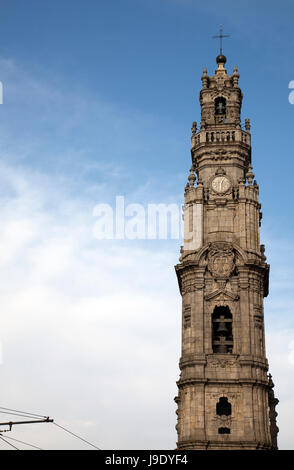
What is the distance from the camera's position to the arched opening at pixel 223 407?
192 ft

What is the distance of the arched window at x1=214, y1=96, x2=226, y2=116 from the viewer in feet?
239

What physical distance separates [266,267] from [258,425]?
44.8 feet

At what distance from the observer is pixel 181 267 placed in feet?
211

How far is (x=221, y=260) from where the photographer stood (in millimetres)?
63656

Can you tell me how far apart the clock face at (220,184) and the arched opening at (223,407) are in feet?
62.7

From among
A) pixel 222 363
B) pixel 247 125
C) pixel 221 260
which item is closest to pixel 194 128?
pixel 247 125

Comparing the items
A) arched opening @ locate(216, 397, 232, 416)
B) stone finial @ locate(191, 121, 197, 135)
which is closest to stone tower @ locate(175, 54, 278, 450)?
arched opening @ locate(216, 397, 232, 416)

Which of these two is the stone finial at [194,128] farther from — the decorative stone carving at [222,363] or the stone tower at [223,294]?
the decorative stone carving at [222,363]

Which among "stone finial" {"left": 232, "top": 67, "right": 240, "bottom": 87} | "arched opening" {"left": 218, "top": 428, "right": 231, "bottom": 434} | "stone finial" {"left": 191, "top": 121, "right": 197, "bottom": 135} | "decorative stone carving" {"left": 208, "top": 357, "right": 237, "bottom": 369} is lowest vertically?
"arched opening" {"left": 218, "top": 428, "right": 231, "bottom": 434}

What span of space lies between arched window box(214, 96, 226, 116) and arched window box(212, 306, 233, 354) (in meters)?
20.8

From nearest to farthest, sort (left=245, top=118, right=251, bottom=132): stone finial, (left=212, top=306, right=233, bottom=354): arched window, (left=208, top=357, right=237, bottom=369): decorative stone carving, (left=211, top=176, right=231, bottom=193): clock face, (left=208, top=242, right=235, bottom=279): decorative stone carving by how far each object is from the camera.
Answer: (left=208, top=357, right=237, bottom=369): decorative stone carving < (left=212, top=306, right=233, bottom=354): arched window < (left=208, top=242, right=235, bottom=279): decorative stone carving < (left=211, top=176, right=231, bottom=193): clock face < (left=245, top=118, right=251, bottom=132): stone finial

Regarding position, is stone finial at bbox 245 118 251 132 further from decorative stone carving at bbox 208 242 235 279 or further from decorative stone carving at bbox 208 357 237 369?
decorative stone carving at bbox 208 357 237 369
